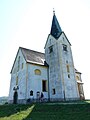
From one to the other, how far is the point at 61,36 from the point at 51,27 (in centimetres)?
462

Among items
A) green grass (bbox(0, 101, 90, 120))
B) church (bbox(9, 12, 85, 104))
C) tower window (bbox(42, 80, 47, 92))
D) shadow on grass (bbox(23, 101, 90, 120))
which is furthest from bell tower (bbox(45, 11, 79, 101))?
shadow on grass (bbox(23, 101, 90, 120))

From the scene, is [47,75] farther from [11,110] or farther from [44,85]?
[11,110]

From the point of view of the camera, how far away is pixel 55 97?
27.2 meters

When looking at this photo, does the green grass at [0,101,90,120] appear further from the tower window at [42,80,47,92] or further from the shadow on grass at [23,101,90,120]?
the tower window at [42,80,47,92]

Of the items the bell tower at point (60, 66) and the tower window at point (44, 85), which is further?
the tower window at point (44, 85)

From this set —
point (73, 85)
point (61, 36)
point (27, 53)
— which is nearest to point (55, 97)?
point (73, 85)

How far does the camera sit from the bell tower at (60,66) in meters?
27.2

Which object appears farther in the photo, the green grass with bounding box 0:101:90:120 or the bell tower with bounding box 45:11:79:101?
the bell tower with bounding box 45:11:79:101

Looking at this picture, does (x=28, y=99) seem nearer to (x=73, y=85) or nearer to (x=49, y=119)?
(x=73, y=85)

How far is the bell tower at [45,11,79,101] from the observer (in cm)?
2717

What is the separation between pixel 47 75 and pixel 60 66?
338 cm

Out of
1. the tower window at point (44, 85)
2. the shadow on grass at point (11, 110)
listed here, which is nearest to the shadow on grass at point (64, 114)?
the shadow on grass at point (11, 110)

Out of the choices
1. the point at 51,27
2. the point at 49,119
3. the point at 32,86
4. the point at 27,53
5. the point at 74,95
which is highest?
the point at 51,27

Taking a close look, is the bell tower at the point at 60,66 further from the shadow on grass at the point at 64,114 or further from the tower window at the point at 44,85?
the shadow on grass at the point at 64,114
